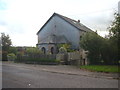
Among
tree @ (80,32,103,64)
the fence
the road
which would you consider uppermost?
tree @ (80,32,103,64)

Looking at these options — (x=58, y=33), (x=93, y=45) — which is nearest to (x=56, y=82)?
(x=93, y=45)

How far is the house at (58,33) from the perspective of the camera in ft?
137

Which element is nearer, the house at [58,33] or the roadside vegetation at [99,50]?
the roadside vegetation at [99,50]

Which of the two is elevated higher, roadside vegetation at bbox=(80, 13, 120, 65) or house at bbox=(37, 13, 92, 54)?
house at bbox=(37, 13, 92, 54)

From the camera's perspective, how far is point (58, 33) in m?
45.4

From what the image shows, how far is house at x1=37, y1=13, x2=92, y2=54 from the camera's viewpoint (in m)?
41.7

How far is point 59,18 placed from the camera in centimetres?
4497

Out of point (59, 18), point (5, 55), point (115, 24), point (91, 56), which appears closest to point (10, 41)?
point (5, 55)

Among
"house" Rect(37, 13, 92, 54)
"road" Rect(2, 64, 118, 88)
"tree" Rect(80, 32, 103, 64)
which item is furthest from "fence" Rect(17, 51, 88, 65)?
"road" Rect(2, 64, 118, 88)

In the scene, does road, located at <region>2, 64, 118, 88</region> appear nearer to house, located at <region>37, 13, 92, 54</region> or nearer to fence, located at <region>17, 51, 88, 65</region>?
fence, located at <region>17, 51, 88, 65</region>

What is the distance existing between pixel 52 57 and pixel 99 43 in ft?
23.1

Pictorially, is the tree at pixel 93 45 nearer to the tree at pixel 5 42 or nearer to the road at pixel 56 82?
the road at pixel 56 82

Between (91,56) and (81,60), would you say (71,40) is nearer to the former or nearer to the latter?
(81,60)

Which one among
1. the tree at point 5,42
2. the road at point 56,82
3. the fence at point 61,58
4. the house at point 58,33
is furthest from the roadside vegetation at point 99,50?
the tree at point 5,42
